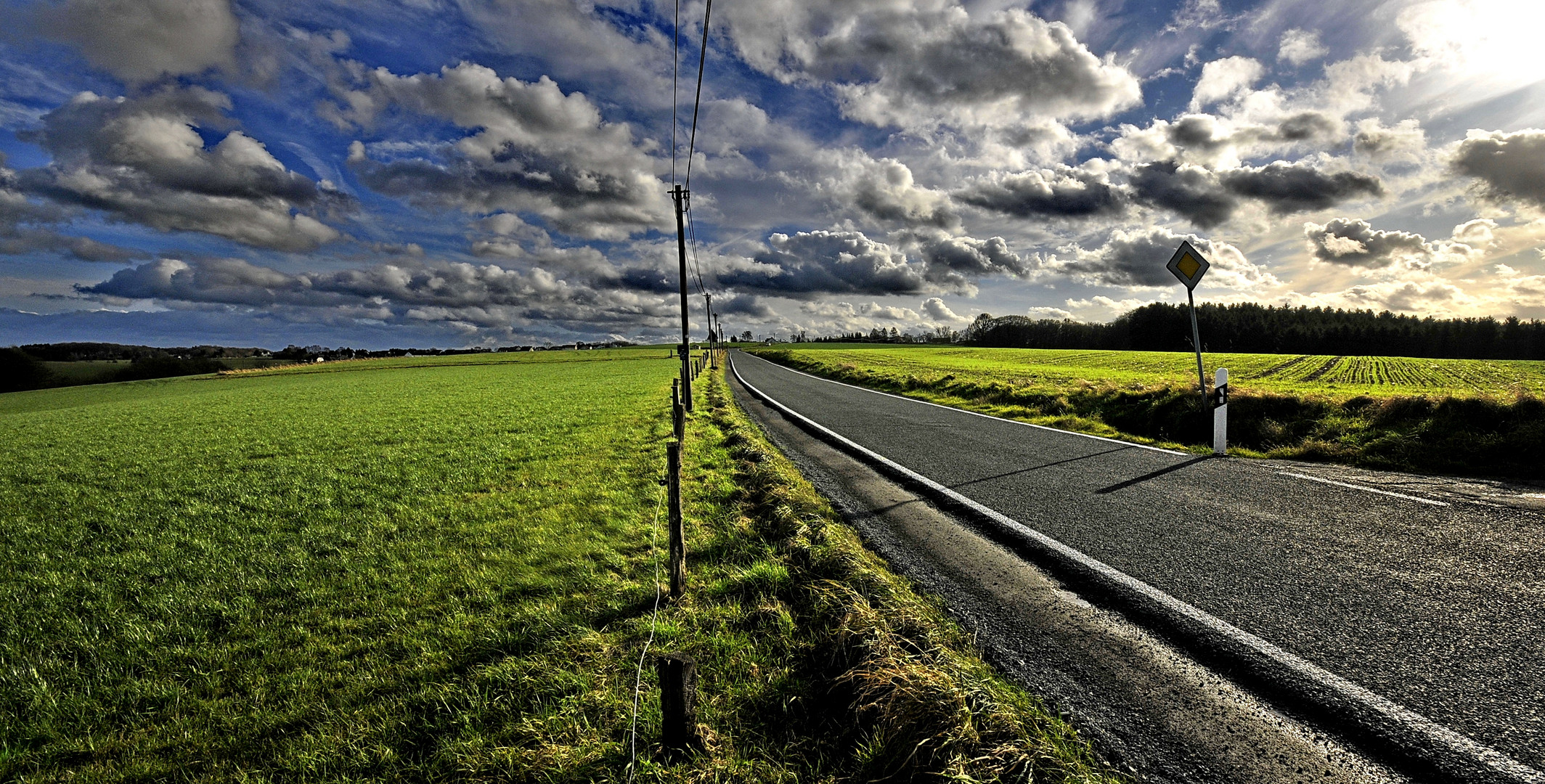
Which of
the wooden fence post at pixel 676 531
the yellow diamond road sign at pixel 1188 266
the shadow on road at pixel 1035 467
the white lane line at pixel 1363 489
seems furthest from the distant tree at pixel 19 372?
the white lane line at pixel 1363 489

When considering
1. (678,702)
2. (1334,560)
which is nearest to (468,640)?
(678,702)

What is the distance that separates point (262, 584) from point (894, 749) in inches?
230

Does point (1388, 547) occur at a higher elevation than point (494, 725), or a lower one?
higher

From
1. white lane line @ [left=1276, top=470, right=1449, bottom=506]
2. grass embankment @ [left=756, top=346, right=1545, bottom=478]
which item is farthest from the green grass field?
white lane line @ [left=1276, top=470, right=1449, bottom=506]

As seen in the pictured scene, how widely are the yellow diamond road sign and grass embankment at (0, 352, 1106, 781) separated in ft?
26.7

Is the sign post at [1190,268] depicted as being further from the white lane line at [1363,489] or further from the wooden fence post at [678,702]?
the wooden fence post at [678,702]

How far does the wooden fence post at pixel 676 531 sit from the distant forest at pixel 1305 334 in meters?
84.9

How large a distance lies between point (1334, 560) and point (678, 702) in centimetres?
477

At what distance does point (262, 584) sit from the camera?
521cm

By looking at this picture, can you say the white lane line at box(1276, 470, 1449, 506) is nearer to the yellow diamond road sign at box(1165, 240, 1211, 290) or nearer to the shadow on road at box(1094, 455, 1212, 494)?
the shadow on road at box(1094, 455, 1212, 494)

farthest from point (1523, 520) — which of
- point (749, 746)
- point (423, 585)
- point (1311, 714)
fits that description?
point (423, 585)

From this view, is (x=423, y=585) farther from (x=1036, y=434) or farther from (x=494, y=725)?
(x=1036, y=434)

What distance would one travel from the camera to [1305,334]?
8275cm

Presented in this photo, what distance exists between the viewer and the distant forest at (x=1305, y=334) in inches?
2692
